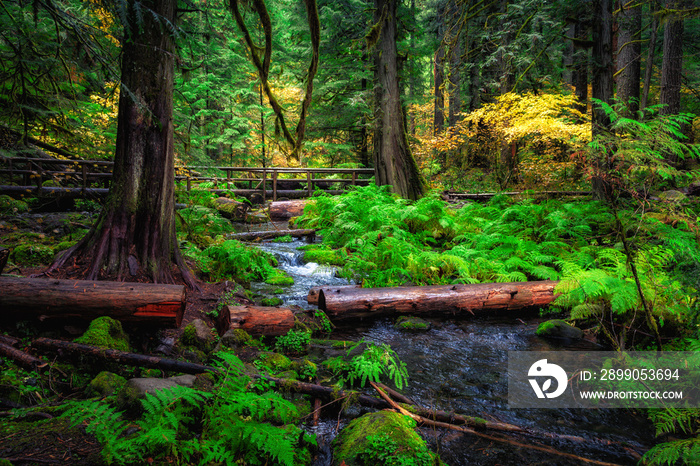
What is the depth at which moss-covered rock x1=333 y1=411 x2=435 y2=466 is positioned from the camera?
238 cm

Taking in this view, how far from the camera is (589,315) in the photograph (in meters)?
5.03

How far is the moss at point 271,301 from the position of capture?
5398mm

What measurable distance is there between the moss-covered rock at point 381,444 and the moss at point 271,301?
2902mm

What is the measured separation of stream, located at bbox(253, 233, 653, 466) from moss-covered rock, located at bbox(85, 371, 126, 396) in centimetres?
169

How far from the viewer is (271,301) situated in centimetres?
546

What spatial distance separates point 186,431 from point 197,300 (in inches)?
100

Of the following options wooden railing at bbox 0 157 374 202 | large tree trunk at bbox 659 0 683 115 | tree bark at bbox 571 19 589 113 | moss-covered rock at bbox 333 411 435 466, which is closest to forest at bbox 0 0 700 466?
moss-covered rock at bbox 333 411 435 466

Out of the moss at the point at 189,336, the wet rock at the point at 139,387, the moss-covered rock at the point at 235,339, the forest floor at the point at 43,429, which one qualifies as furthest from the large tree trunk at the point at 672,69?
the wet rock at the point at 139,387

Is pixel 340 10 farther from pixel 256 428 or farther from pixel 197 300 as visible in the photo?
pixel 256 428

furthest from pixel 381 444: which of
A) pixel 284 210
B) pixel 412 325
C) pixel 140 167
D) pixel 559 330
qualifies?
pixel 284 210

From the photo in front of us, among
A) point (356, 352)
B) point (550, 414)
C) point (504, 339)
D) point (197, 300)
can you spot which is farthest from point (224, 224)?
point (550, 414)

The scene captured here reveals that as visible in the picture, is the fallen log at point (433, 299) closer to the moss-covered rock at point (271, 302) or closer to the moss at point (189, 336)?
the moss-covered rock at point (271, 302)

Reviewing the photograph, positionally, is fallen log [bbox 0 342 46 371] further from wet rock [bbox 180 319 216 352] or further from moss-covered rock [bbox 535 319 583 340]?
moss-covered rock [bbox 535 319 583 340]

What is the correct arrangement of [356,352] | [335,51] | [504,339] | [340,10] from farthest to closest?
[335,51] < [340,10] < [504,339] < [356,352]
